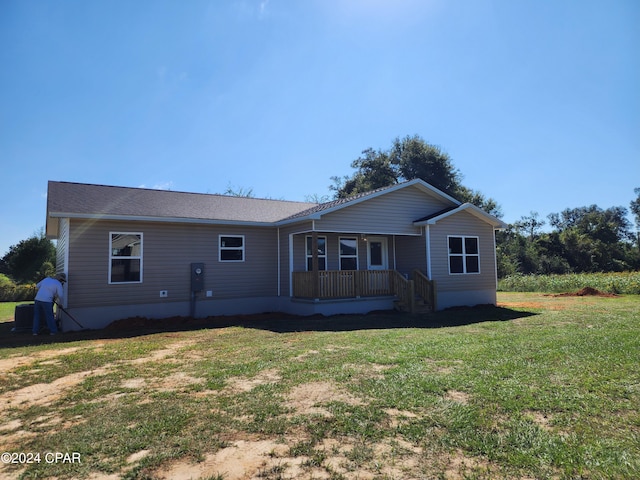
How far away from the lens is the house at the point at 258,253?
1105cm

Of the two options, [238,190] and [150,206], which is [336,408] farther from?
[238,190]

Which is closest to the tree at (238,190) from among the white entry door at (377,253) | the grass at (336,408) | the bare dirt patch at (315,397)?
the white entry door at (377,253)

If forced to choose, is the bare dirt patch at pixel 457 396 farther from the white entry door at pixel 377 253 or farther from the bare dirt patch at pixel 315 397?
the white entry door at pixel 377 253

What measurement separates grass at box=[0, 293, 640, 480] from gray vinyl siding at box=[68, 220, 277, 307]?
3.65 meters

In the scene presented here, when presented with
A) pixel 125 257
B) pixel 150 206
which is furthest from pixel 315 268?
pixel 150 206

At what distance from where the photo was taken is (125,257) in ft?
37.4

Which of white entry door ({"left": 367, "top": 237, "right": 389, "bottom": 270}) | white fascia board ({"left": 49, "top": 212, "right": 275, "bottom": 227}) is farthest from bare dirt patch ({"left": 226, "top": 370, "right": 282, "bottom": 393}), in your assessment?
white entry door ({"left": 367, "top": 237, "right": 389, "bottom": 270})

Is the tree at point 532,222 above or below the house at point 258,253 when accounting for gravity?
above

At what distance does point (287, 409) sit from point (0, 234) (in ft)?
125

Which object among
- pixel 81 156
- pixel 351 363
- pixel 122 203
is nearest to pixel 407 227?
pixel 351 363

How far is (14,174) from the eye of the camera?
17578 millimetres

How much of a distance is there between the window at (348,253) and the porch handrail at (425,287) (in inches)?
94.7
